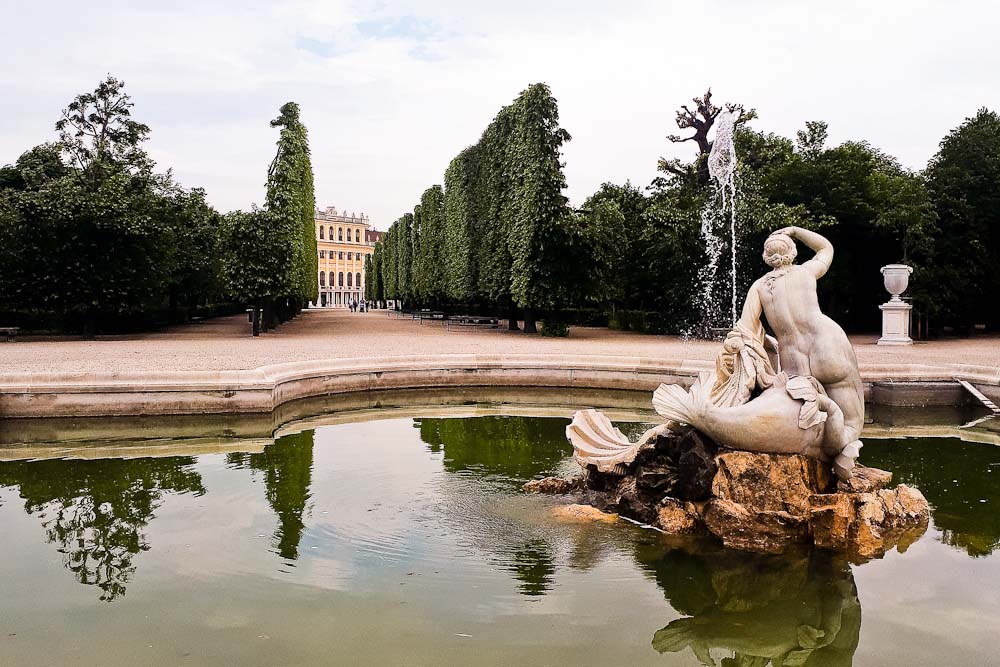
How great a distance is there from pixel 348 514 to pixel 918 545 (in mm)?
4148

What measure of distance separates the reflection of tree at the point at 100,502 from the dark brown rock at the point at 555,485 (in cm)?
295

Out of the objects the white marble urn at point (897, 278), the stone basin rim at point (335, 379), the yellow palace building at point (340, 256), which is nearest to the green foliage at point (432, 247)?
the white marble urn at point (897, 278)

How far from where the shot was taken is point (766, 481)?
5.39 metres

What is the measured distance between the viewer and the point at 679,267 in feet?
78.6

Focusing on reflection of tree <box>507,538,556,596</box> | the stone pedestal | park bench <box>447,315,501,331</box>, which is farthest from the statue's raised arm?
park bench <box>447,315,501,331</box>

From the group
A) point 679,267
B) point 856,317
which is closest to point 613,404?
point 679,267

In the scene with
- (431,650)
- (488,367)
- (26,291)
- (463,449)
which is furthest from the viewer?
(26,291)

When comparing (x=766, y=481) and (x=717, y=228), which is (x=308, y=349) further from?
(x=766, y=481)

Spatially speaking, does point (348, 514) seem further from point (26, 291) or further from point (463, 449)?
point (26, 291)

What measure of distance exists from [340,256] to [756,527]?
108 m

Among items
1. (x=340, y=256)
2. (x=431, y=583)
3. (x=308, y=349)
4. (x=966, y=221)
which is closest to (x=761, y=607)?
(x=431, y=583)

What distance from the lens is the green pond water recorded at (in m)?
3.80

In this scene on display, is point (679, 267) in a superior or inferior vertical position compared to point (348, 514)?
superior

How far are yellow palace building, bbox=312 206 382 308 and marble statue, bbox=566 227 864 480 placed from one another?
339ft
